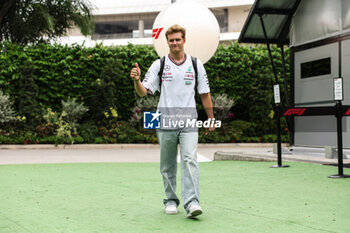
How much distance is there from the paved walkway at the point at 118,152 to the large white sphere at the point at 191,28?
2696 millimetres

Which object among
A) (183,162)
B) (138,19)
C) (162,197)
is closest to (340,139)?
(162,197)

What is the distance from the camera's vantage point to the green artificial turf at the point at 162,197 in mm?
4465

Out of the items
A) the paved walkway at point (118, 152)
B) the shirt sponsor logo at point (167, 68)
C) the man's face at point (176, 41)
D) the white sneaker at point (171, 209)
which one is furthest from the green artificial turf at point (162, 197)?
the paved walkway at point (118, 152)

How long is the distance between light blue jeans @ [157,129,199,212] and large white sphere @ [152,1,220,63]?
18.6 feet

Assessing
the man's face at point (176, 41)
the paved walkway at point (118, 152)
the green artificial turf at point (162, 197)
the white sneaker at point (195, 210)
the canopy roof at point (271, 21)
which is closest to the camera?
the green artificial turf at point (162, 197)

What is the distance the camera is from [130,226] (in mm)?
4465

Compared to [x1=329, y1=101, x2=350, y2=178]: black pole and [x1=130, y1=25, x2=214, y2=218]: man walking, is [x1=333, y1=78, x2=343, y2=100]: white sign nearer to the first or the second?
[x1=329, y1=101, x2=350, y2=178]: black pole

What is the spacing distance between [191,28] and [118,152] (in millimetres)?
6782

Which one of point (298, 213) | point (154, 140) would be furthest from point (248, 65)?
point (298, 213)

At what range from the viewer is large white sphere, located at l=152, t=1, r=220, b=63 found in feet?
34.1

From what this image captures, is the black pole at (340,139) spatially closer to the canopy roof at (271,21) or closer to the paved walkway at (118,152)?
the paved walkway at (118,152)

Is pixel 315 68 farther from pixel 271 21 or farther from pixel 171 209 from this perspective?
pixel 171 209

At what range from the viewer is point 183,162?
4871mm

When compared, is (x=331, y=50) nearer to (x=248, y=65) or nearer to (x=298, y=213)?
(x=298, y=213)
